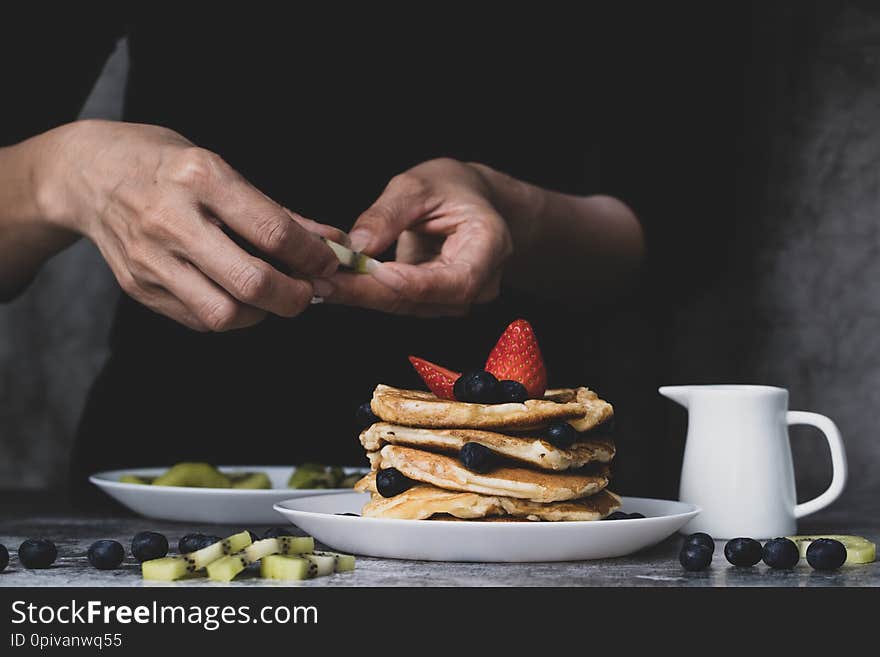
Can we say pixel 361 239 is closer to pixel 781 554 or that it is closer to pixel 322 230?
pixel 322 230

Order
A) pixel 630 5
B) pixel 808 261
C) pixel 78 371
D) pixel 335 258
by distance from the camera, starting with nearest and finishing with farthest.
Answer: pixel 335 258 < pixel 630 5 < pixel 808 261 < pixel 78 371

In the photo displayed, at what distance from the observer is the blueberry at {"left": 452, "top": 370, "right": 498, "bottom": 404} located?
1228mm

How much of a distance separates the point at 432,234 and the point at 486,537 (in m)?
0.84

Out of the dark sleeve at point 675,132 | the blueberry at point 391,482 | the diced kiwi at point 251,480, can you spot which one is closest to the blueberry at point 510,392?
the blueberry at point 391,482

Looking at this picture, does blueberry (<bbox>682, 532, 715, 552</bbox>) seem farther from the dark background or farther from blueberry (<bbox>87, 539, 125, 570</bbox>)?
the dark background

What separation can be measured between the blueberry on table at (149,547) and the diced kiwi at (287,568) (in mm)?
147

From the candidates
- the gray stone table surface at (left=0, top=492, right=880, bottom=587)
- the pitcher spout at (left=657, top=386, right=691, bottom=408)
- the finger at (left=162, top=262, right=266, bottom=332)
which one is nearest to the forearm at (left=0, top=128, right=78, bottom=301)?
the finger at (left=162, top=262, right=266, bottom=332)

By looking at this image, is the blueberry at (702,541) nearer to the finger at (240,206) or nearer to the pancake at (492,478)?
the pancake at (492,478)

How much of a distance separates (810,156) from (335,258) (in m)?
1.59

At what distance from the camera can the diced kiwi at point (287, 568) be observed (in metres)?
1.07

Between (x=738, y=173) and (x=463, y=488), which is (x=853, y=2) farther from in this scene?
(x=463, y=488)

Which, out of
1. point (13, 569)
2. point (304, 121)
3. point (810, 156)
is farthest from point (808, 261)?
point (13, 569)

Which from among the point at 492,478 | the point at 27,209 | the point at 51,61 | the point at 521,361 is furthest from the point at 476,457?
the point at 51,61
